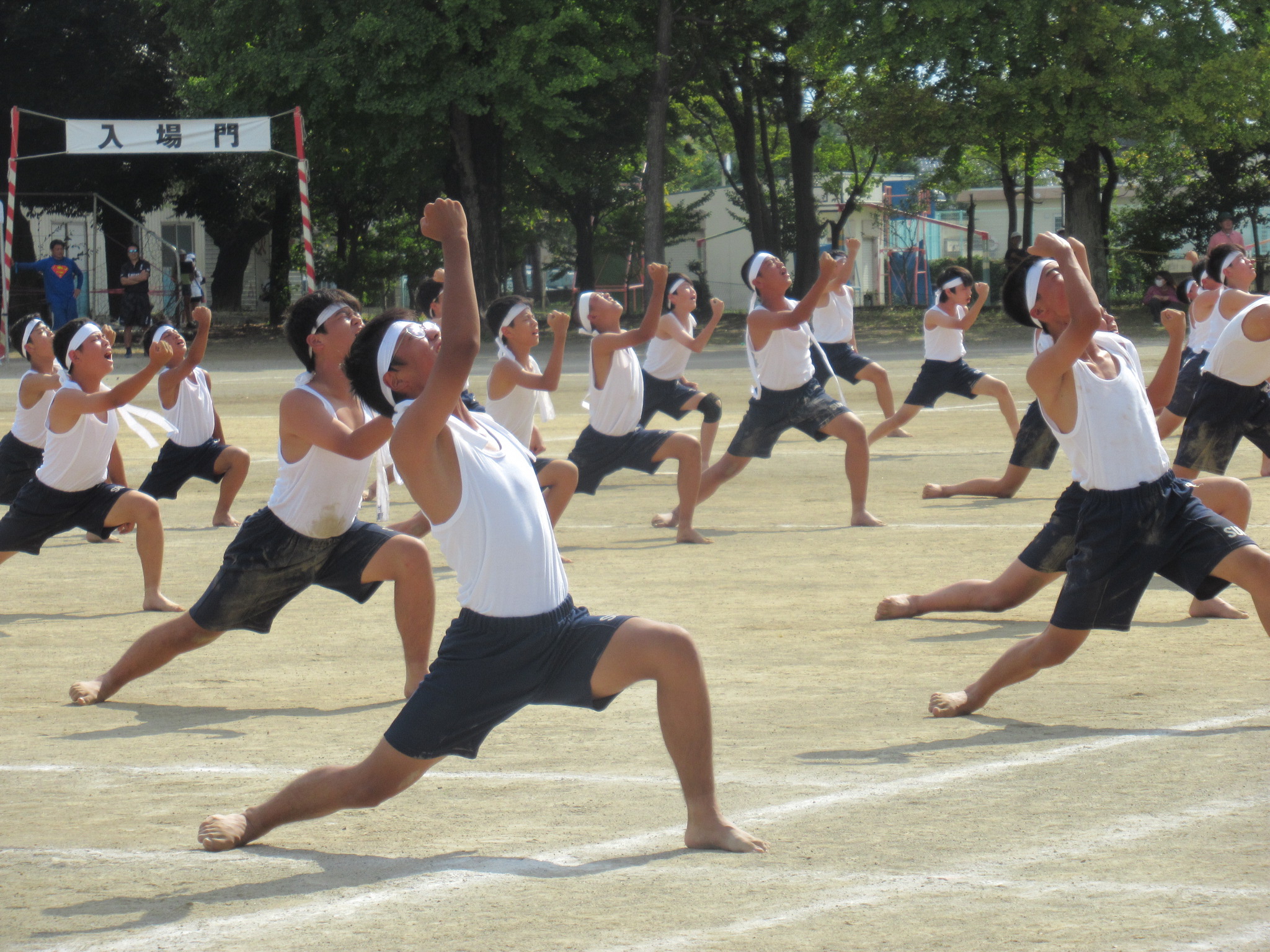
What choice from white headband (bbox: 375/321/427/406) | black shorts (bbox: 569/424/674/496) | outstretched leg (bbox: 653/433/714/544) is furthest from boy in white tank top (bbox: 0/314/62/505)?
white headband (bbox: 375/321/427/406)

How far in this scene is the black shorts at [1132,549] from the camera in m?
5.61

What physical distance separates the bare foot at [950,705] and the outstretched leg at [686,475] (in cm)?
474

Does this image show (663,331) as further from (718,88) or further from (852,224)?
(852,224)

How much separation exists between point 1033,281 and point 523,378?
169 inches

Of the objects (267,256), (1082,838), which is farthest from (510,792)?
(267,256)

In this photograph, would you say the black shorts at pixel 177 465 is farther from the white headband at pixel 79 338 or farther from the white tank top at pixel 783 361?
the white tank top at pixel 783 361

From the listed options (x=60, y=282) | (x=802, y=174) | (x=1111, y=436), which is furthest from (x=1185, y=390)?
(x=802, y=174)

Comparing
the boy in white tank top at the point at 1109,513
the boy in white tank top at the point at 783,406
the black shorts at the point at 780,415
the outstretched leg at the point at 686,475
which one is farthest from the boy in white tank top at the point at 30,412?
the boy in white tank top at the point at 1109,513

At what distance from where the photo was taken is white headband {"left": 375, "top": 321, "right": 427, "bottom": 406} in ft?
14.1

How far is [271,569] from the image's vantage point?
243 inches

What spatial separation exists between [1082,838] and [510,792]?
1.80 meters

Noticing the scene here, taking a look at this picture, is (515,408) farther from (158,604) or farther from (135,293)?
(135,293)

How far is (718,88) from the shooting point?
40500mm

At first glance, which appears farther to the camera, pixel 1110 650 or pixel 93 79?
pixel 93 79
